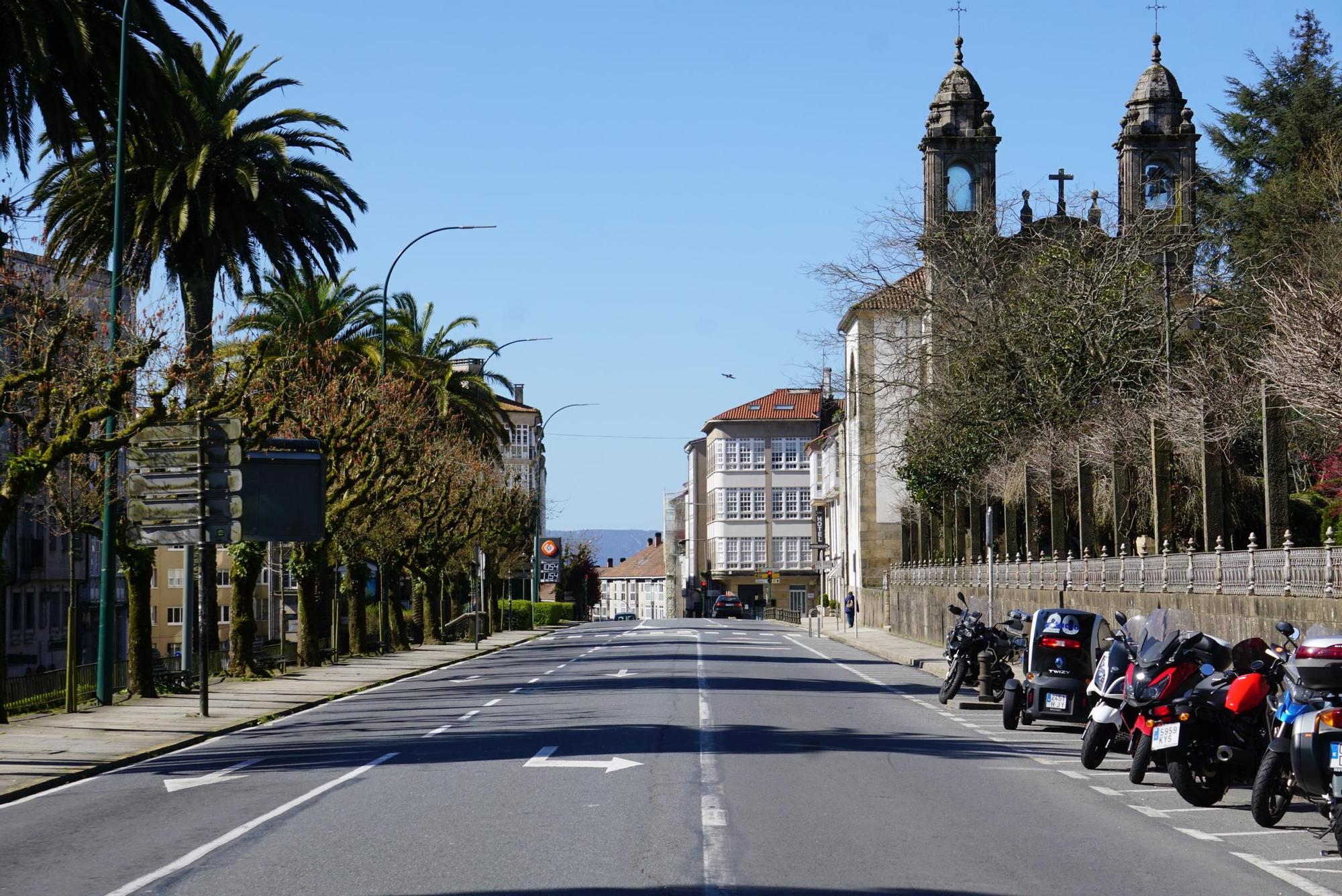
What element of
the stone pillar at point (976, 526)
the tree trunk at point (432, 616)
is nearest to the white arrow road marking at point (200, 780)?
the stone pillar at point (976, 526)

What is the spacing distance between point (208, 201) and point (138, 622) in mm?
8442

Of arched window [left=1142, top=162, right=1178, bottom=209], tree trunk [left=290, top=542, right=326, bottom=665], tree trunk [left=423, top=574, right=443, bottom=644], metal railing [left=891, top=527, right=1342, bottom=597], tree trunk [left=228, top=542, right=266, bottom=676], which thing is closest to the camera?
metal railing [left=891, top=527, right=1342, bottom=597]

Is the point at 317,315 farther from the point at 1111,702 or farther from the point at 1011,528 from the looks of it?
the point at 1111,702

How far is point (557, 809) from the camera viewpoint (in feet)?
42.0

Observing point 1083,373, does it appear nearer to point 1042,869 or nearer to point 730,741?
point 730,741

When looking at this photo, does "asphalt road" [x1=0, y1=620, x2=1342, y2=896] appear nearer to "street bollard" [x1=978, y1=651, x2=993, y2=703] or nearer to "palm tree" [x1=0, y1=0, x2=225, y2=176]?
"street bollard" [x1=978, y1=651, x2=993, y2=703]

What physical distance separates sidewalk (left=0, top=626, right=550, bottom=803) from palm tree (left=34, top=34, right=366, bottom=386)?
616 centimetres

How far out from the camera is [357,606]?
159 feet

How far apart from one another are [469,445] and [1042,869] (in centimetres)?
4876

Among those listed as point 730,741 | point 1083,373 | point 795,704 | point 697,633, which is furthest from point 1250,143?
point 730,741

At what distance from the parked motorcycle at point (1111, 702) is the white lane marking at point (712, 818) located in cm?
361

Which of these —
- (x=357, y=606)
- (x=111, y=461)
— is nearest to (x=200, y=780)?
(x=111, y=461)

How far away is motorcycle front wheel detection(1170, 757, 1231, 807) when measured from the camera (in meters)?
13.4

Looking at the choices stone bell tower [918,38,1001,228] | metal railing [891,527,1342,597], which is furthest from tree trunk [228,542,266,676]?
stone bell tower [918,38,1001,228]
